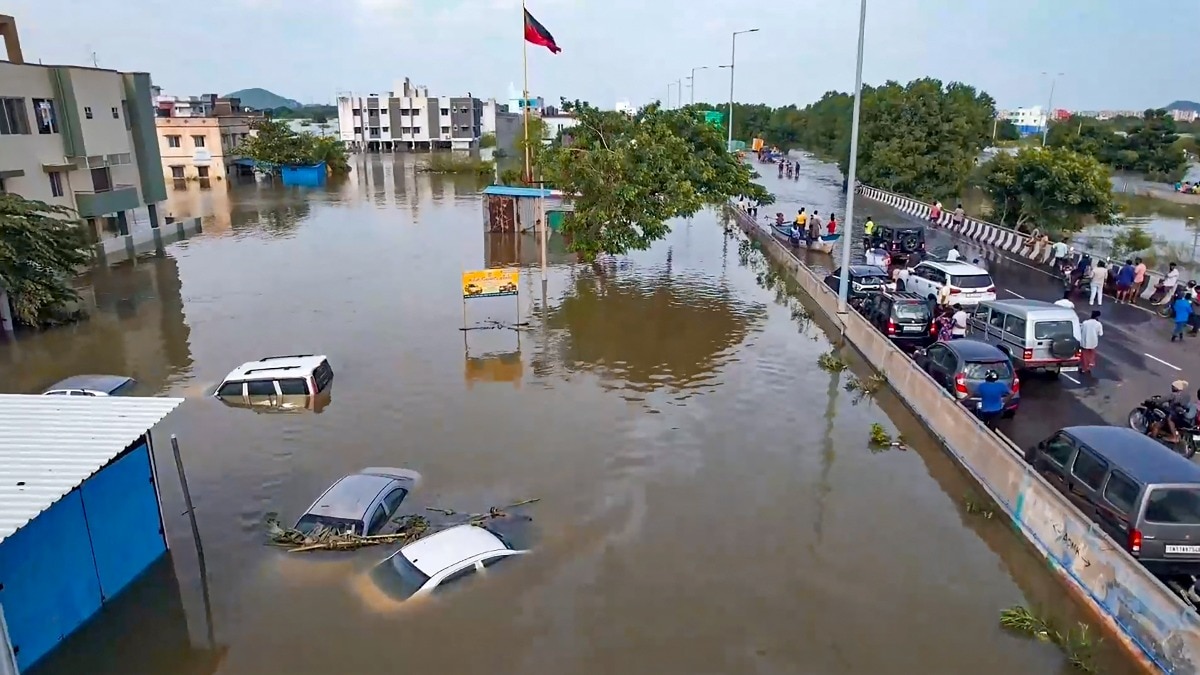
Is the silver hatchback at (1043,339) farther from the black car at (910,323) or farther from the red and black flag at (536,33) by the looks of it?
the red and black flag at (536,33)

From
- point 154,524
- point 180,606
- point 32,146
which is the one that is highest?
point 32,146

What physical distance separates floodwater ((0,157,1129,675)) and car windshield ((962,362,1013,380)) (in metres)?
1.58

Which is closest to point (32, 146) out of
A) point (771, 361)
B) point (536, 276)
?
point (536, 276)

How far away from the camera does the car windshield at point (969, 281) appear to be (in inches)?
856

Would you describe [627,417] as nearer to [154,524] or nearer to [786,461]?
[786,461]

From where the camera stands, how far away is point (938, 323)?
64.2ft

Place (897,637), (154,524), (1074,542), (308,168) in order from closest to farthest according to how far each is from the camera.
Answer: (897,637) → (1074,542) → (154,524) → (308,168)

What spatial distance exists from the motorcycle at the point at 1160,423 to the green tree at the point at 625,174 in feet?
51.7

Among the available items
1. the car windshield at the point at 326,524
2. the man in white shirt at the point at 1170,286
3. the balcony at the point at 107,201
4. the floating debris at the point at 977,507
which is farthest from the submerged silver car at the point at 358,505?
the balcony at the point at 107,201

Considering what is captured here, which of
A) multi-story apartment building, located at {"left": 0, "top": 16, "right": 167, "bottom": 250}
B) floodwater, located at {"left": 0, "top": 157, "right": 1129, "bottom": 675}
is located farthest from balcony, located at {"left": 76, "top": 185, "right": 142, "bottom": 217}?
floodwater, located at {"left": 0, "top": 157, "right": 1129, "bottom": 675}

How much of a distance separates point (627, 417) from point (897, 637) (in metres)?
7.52

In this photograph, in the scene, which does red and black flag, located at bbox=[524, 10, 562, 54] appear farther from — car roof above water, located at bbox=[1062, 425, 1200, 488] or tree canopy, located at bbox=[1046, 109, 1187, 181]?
tree canopy, located at bbox=[1046, 109, 1187, 181]

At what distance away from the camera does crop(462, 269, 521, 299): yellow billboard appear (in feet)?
69.3

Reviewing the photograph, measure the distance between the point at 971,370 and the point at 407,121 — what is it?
10926 cm
